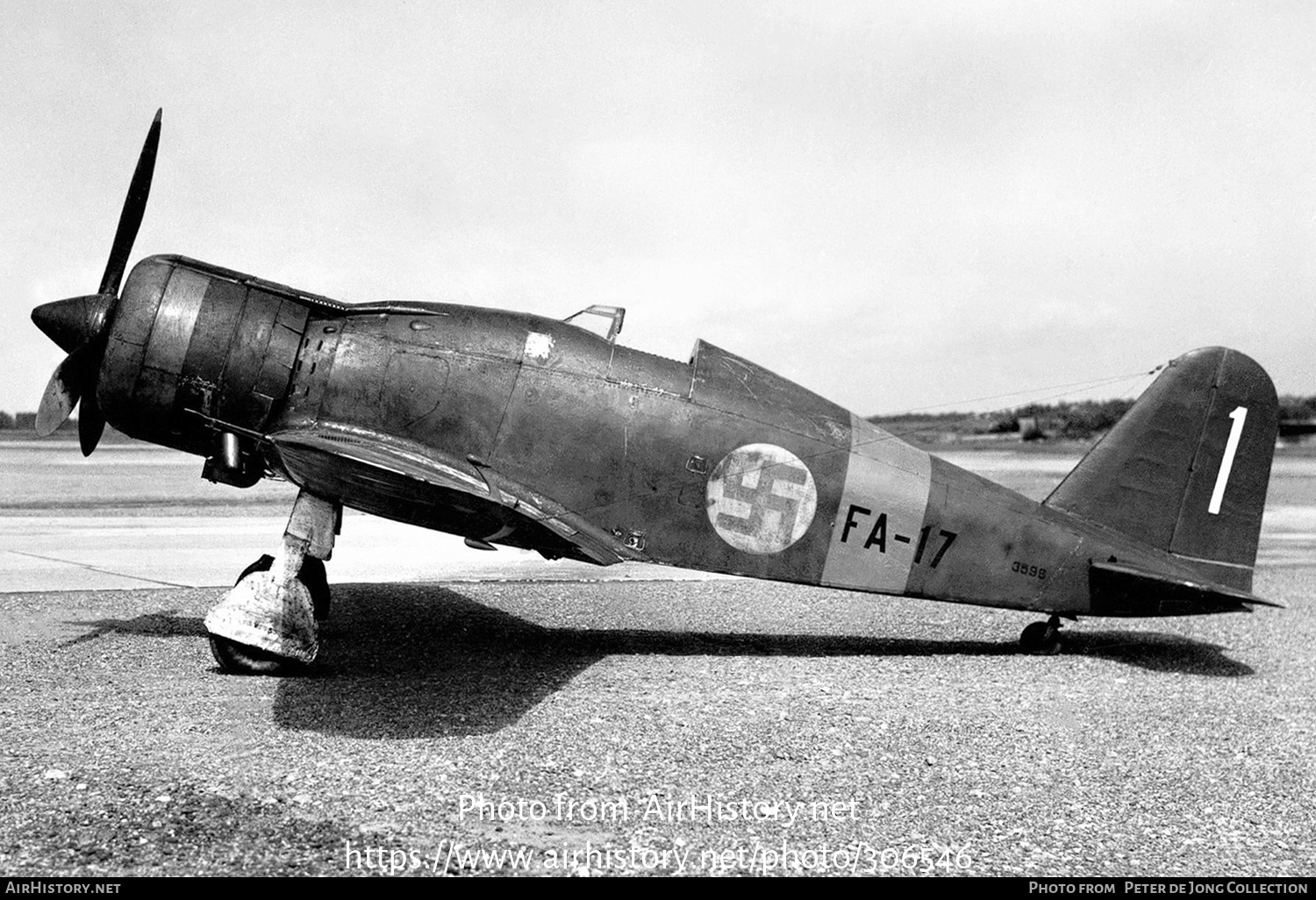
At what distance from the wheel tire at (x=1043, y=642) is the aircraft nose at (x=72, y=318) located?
772 centimetres

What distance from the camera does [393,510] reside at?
6.43 metres

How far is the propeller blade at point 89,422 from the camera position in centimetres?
731

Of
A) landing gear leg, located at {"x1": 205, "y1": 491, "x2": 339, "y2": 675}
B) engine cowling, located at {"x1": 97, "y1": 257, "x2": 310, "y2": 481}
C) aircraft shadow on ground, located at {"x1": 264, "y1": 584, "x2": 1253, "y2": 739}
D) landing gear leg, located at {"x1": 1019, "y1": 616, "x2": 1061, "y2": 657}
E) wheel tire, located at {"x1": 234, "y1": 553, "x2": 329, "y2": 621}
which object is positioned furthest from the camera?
landing gear leg, located at {"x1": 1019, "y1": 616, "x2": 1061, "y2": 657}

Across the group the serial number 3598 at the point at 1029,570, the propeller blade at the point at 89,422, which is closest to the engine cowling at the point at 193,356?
the propeller blade at the point at 89,422

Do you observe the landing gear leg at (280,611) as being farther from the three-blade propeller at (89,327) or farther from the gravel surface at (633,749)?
the three-blade propeller at (89,327)

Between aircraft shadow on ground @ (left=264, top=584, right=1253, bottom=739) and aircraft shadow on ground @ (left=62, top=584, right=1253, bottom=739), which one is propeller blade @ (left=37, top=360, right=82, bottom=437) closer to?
aircraft shadow on ground @ (left=62, top=584, right=1253, bottom=739)

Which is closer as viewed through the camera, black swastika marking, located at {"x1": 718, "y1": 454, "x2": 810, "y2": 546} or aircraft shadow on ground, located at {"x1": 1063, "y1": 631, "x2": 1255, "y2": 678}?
black swastika marking, located at {"x1": 718, "y1": 454, "x2": 810, "y2": 546}

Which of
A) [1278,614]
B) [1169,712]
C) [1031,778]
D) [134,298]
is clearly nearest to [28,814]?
[134,298]

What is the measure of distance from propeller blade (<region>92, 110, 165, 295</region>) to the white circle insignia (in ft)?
15.5

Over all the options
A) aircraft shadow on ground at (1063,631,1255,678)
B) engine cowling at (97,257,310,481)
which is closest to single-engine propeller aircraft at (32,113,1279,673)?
engine cowling at (97,257,310,481)

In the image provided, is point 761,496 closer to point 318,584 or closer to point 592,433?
point 592,433

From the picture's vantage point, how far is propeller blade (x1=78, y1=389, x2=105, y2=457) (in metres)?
7.31

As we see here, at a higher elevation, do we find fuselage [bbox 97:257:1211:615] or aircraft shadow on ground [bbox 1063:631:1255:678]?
fuselage [bbox 97:257:1211:615]
